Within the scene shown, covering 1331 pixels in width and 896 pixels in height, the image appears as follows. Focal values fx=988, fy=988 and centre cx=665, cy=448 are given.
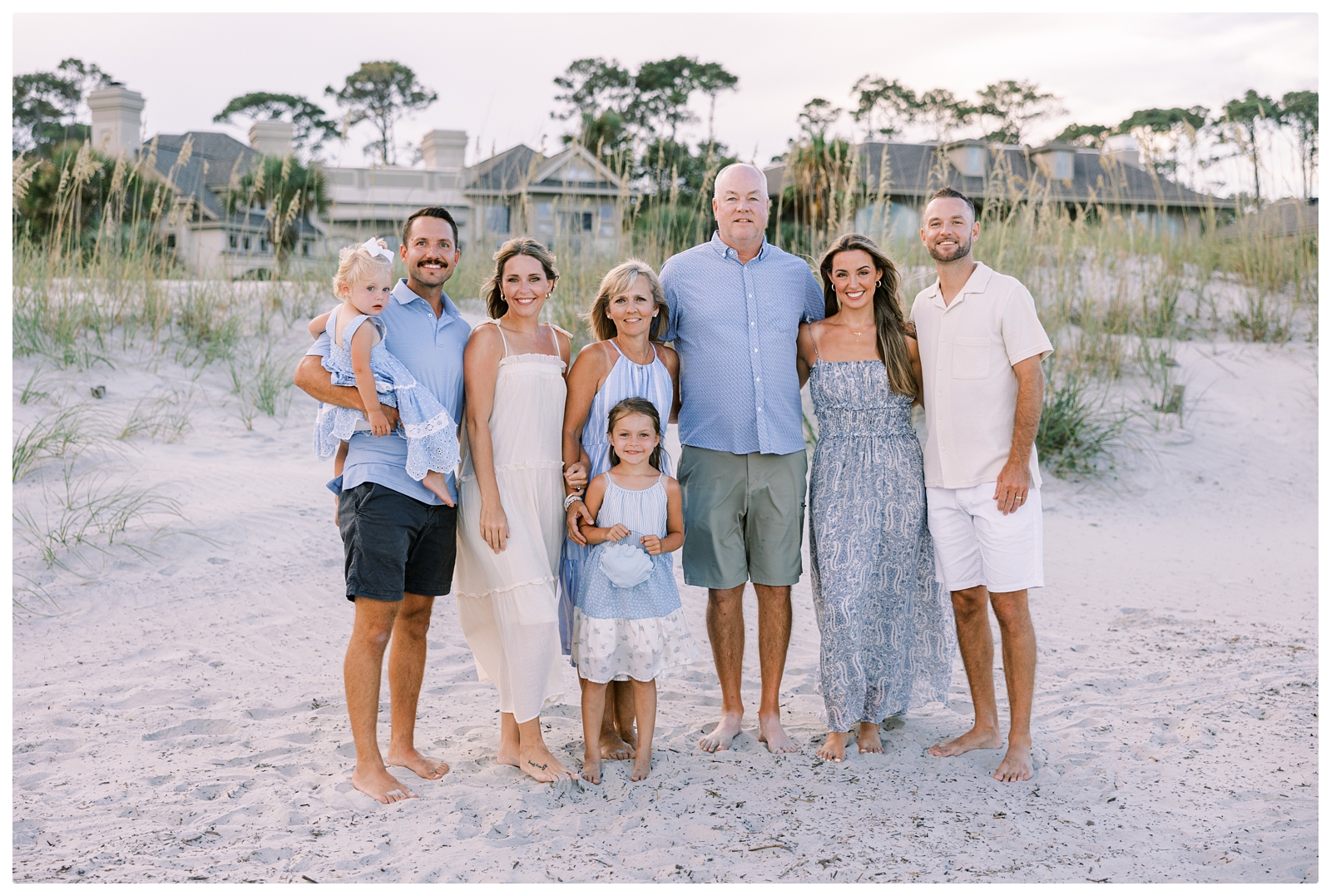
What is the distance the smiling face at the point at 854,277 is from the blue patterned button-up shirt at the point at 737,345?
8.9 inches

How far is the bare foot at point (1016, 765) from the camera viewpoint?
354cm

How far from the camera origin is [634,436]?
11.3 ft

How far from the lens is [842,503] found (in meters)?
3.72

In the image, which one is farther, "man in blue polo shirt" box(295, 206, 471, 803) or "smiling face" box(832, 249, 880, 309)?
"smiling face" box(832, 249, 880, 309)

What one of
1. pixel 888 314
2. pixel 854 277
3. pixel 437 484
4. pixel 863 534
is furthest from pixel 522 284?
pixel 863 534

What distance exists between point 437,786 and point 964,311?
2.52 metres

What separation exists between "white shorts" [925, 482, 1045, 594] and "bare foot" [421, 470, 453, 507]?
5.86 feet

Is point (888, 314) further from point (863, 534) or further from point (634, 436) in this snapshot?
point (634, 436)

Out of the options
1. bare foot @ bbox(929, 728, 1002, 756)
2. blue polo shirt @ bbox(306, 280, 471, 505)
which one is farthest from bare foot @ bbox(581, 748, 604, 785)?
bare foot @ bbox(929, 728, 1002, 756)

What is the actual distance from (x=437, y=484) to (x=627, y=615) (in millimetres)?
802

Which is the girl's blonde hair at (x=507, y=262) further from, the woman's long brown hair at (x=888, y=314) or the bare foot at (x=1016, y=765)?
the bare foot at (x=1016, y=765)

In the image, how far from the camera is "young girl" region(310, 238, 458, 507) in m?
3.16

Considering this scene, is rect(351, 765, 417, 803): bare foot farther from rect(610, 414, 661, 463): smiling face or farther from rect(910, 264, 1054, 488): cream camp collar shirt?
rect(910, 264, 1054, 488): cream camp collar shirt

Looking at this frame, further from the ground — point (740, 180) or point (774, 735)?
point (740, 180)
